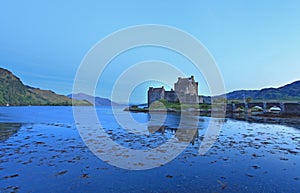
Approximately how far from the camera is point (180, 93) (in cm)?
12412

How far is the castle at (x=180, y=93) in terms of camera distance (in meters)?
123

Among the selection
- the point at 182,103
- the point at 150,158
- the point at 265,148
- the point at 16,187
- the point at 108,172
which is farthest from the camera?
the point at 182,103

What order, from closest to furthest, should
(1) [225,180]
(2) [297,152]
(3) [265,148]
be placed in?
(1) [225,180]
(2) [297,152]
(3) [265,148]

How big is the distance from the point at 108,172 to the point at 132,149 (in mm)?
6136

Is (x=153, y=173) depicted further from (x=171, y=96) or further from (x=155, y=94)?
(x=155, y=94)

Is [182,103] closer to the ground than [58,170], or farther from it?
farther from it

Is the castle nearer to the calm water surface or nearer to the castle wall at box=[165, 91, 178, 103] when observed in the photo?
the castle wall at box=[165, 91, 178, 103]

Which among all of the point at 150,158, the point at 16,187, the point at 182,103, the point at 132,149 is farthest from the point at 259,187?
the point at 182,103

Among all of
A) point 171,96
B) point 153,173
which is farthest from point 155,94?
point 153,173

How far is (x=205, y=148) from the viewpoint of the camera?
18.2m

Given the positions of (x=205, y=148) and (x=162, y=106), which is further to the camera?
(x=162, y=106)

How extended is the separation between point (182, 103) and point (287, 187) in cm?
11196

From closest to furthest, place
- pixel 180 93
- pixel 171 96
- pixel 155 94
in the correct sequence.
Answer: pixel 180 93 < pixel 171 96 < pixel 155 94

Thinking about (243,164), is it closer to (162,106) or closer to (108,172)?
(108,172)
